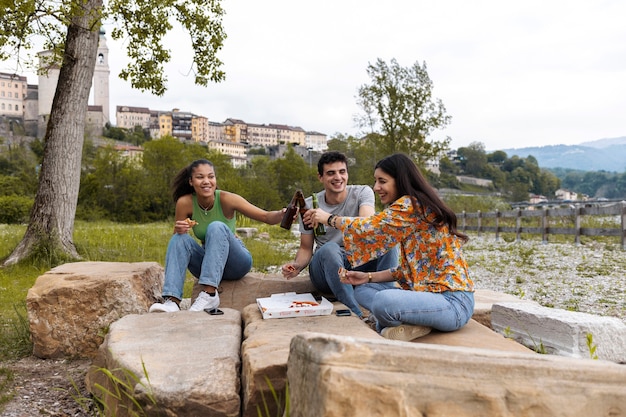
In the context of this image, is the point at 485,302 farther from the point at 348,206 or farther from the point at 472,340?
the point at 472,340

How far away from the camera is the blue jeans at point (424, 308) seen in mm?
3377

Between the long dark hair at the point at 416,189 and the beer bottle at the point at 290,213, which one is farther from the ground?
the long dark hair at the point at 416,189

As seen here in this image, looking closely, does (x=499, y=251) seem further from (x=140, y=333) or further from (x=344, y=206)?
(x=140, y=333)

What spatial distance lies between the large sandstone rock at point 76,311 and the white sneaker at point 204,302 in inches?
23.1

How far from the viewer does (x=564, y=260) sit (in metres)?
11.2

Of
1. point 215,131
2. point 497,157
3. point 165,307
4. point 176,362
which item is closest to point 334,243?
point 165,307

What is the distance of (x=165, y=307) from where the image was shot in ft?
13.6

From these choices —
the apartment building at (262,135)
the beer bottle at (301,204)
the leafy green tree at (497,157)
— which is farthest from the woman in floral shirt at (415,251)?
the apartment building at (262,135)

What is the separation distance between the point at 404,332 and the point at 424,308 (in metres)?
0.18

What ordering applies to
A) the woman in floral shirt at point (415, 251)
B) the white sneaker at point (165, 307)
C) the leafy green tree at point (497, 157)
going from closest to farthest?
the woman in floral shirt at point (415, 251), the white sneaker at point (165, 307), the leafy green tree at point (497, 157)

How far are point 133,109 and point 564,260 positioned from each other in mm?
141813

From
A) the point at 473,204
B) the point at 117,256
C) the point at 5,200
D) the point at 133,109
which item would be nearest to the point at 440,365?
the point at 117,256

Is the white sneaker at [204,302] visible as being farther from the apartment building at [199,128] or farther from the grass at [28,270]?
the apartment building at [199,128]

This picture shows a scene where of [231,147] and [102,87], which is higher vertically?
[102,87]
